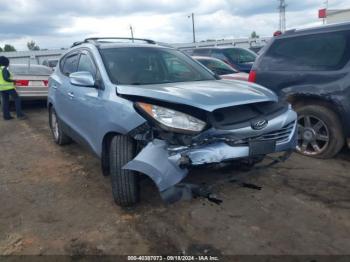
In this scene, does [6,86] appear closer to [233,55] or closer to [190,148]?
[233,55]

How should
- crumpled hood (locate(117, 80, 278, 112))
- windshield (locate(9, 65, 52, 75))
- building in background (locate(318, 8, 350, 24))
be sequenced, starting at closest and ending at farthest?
crumpled hood (locate(117, 80, 278, 112)) → windshield (locate(9, 65, 52, 75)) → building in background (locate(318, 8, 350, 24))

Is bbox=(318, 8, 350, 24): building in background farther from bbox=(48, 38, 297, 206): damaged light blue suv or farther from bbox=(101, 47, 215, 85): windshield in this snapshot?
bbox=(48, 38, 297, 206): damaged light blue suv

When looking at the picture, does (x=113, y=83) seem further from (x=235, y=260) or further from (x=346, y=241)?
(x=346, y=241)

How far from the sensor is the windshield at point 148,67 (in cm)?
405

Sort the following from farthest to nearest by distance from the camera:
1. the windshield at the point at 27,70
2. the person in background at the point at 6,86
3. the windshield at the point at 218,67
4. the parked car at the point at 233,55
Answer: the parked car at the point at 233,55, the windshield at the point at 27,70, the windshield at the point at 218,67, the person in background at the point at 6,86

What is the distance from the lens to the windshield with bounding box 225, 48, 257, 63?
39.8ft

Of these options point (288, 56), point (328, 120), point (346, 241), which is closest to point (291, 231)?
point (346, 241)

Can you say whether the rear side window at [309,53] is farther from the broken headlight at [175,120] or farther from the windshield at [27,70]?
the windshield at [27,70]

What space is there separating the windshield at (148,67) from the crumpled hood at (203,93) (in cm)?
30

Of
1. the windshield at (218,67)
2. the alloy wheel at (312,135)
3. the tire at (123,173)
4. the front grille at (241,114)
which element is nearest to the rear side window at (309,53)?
the alloy wheel at (312,135)

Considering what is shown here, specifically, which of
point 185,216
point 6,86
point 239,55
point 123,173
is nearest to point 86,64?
point 123,173

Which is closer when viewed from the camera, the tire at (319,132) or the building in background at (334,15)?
the tire at (319,132)

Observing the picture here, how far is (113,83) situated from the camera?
3820 millimetres

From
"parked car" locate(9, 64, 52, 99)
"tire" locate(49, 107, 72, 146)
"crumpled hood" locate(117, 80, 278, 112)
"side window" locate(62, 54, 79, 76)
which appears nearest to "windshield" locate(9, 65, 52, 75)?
"parked car" locate(9, 64, 52, 99)
